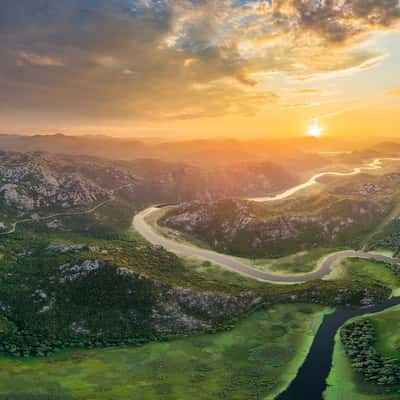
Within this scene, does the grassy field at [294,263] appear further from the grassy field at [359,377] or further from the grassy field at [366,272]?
the grassy field at [359,377]

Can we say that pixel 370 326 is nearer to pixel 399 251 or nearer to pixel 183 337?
pixel 183 337

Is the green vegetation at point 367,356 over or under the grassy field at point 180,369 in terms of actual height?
over

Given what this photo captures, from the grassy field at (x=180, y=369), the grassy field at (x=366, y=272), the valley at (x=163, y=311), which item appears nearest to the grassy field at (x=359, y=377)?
the valley at (x=163, y=311)

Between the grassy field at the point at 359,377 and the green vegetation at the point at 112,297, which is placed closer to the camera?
the grassy field at the point at 359,377

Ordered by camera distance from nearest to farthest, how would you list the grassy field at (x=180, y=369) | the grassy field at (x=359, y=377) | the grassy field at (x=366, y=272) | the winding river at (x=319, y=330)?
1. the grassy field at (x=359, y=377)
2. the grassy field at (x=180, y=369)
3. the winding river at (x=319, y=330)
4. the grassy field at (x=366, y=272)

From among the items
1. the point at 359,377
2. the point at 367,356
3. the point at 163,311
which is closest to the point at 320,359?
the point at 359,377

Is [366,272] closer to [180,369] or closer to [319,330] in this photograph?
[319,330]

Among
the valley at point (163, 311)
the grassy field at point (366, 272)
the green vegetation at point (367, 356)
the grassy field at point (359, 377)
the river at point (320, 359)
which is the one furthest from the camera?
the grassy field at point (366, 272)
